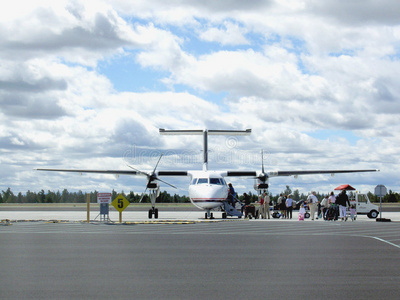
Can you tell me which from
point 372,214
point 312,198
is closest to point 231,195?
point 312,198

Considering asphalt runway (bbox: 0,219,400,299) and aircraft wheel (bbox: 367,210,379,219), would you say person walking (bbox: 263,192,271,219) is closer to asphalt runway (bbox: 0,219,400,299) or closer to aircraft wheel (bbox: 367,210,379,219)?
aircraft wheel (bbox: 367,210,379,219)

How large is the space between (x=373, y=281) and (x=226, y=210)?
24.8m

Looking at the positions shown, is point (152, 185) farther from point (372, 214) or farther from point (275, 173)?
point (372, 214)

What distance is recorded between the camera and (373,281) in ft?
29.9

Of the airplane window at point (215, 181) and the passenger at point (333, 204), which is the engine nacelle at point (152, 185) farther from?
the passenger at point (333, 204)

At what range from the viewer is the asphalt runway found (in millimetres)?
8148

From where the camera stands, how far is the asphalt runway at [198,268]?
26.7ft

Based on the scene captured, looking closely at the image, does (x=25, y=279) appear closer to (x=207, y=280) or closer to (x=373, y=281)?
(x=207, y=280)

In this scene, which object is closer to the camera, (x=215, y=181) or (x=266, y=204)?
(x=215, y=181)

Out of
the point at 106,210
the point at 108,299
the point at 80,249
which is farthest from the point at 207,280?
the point at 106,210

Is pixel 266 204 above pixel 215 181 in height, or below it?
below

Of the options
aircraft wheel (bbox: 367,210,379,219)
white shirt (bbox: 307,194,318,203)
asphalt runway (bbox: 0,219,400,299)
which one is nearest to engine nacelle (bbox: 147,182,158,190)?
white shirt (bbox: 307,194,318,203)

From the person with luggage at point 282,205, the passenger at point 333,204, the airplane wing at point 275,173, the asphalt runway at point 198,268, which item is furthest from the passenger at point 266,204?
the asphalt runway at point 198,268

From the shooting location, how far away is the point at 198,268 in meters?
10.7
